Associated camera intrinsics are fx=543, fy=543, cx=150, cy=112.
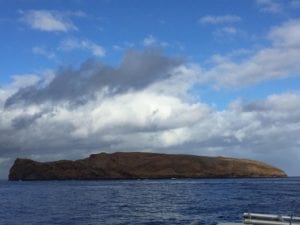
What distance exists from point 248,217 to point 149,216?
118 ft

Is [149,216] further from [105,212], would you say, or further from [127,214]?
[105,212]

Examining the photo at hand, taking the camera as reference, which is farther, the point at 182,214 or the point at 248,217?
the point at 182,214

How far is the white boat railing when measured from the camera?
89.9 ft

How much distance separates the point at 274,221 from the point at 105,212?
4488 centimetres

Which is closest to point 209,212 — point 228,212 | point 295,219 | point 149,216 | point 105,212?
point 228,212

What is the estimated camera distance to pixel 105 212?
231 ft

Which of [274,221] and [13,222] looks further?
[13,222]

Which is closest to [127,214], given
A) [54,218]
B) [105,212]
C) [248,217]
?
[105,212]

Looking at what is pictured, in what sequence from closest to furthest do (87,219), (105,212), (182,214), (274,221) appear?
(274,221) → (87,219) → (182,214) → (105,212)

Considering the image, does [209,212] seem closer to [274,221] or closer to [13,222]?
[13,222]

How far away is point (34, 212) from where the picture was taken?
74688mm

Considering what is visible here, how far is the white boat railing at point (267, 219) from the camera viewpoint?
2740 centimetres

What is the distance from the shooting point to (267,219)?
2859cm

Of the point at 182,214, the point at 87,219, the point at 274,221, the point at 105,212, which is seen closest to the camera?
the point at 274,221
